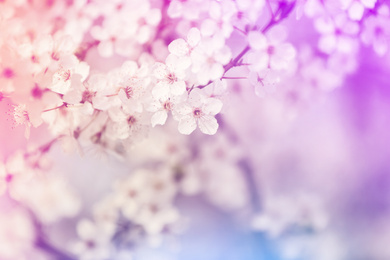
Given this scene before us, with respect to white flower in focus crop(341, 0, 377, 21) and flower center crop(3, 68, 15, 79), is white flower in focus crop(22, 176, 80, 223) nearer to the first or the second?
flower center crop(3, 68, 15, 79)

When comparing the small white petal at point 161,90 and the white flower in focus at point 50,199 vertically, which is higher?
the small white petal at point 161,90

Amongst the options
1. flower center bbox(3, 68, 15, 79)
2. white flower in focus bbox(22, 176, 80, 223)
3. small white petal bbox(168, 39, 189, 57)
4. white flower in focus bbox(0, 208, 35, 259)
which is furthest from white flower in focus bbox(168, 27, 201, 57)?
white flower in focus bbox(0, 208, 35, 259)

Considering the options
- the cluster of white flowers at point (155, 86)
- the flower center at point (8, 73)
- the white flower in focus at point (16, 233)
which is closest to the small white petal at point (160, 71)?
the cluster of white flowers at point (155, 86)

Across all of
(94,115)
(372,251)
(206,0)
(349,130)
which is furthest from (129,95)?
(372,251)

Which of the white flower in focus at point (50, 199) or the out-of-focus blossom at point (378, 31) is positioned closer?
the out-of-focus blossom at point (378, 31)

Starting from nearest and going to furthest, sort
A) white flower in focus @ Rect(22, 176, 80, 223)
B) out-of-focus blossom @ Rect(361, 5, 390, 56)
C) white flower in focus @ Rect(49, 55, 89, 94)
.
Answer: white flower in focus @ Rect(49, 55, 89, 94)
out-of-focus blossom @ Rect(361, 5, 390, 56)
white flower in focus @ Rect(22, 176, 80, 223)

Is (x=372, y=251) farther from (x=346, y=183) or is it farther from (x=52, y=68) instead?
(x=52, y=68)

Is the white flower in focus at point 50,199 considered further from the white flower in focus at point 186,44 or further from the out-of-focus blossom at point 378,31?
the out-of-focus blossom at point 378,31

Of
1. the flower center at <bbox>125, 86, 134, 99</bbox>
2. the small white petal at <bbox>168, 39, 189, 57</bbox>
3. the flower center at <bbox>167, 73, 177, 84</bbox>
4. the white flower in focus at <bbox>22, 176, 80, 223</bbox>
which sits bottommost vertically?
the white flower in focus at <bbox>22, 176, 80, 223</bbox>
